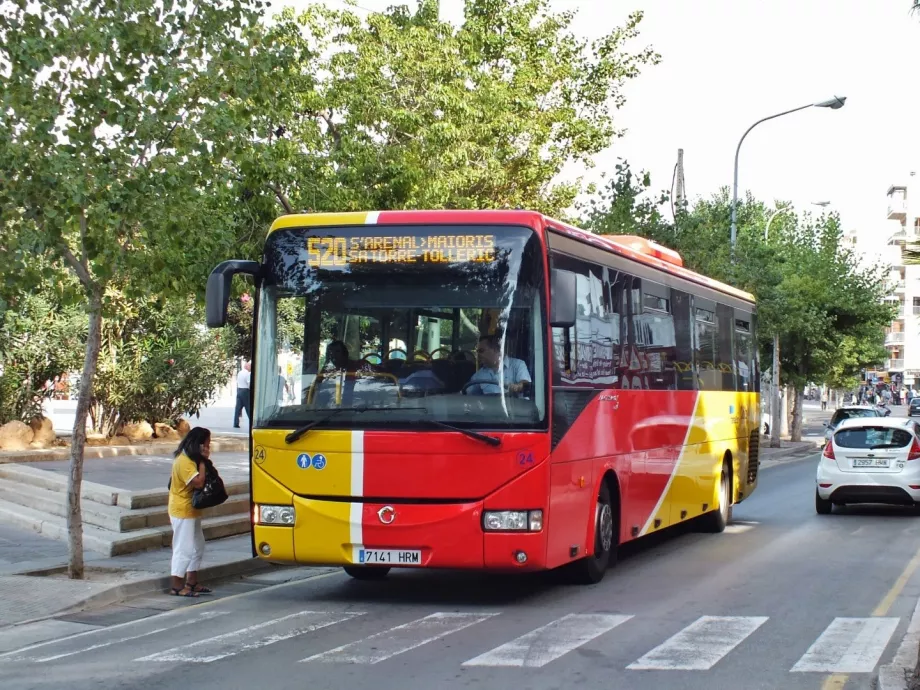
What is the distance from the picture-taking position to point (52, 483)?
17.8m

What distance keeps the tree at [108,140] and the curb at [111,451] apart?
6196mm

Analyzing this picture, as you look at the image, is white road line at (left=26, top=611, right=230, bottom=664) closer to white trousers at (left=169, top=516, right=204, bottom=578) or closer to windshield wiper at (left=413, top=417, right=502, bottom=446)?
white trousers at (left=169, top=516, right=204, bottom=578)

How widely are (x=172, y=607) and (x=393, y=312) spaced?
3189mm

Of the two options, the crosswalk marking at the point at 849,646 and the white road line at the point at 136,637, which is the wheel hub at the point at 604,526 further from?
the white road line at the point at 136,637

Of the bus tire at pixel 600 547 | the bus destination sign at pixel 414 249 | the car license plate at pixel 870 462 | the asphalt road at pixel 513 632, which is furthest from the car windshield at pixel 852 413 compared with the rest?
the bus destination sign at pixel 414 249

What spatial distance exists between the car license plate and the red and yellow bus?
10348mm

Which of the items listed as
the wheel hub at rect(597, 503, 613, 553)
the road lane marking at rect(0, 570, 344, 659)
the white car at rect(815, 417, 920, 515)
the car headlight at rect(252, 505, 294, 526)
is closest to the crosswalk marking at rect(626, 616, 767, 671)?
the wheel hub at rect(597, 503, 613, 553)

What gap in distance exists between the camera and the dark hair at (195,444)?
39.4 ft

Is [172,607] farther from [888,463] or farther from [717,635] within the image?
[888,463]

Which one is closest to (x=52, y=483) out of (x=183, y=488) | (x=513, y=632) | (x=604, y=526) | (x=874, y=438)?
(x=183, y=488)

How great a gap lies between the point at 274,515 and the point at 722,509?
8.94 m

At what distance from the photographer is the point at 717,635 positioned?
387 inches

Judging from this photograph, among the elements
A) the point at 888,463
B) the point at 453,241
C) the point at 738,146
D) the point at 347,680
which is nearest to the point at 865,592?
the point at 453,241

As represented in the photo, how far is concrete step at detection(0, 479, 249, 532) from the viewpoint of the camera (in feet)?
50.2
